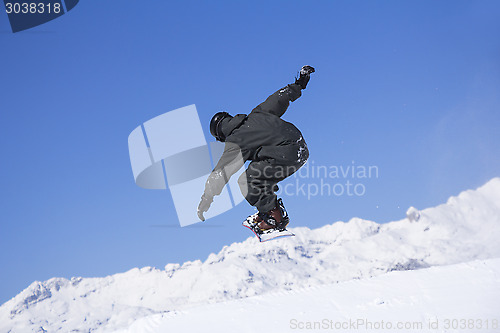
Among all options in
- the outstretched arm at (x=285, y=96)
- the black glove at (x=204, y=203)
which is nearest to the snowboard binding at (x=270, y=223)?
the black glove at (x=204, y=203)

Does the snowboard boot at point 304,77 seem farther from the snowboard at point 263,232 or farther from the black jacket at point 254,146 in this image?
the snowboard at point 263,232

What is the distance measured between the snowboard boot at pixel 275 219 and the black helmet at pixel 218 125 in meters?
1.39

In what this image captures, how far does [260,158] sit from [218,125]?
2.89 feet

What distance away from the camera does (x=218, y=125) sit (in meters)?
6.51

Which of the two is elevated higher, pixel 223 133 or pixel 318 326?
pixel 223 133

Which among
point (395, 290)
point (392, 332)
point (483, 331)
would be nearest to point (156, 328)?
point (395, 290)

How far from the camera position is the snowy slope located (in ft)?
40.8

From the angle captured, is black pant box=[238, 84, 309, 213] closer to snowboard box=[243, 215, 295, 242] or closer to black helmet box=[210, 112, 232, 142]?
snowboard box=[243, 215, 295, 242]

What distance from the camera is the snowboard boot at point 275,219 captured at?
21.2 ft

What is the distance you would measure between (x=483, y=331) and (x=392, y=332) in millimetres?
4560

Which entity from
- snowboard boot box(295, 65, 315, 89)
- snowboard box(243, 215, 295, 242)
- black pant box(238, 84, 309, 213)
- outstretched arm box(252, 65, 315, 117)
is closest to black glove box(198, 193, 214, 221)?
black pant box(238, 84, 309, 213)

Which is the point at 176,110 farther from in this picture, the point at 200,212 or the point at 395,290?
the point at 395,290

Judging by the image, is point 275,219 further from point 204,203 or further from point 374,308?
point 374,308

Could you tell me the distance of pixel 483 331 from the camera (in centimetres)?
974
